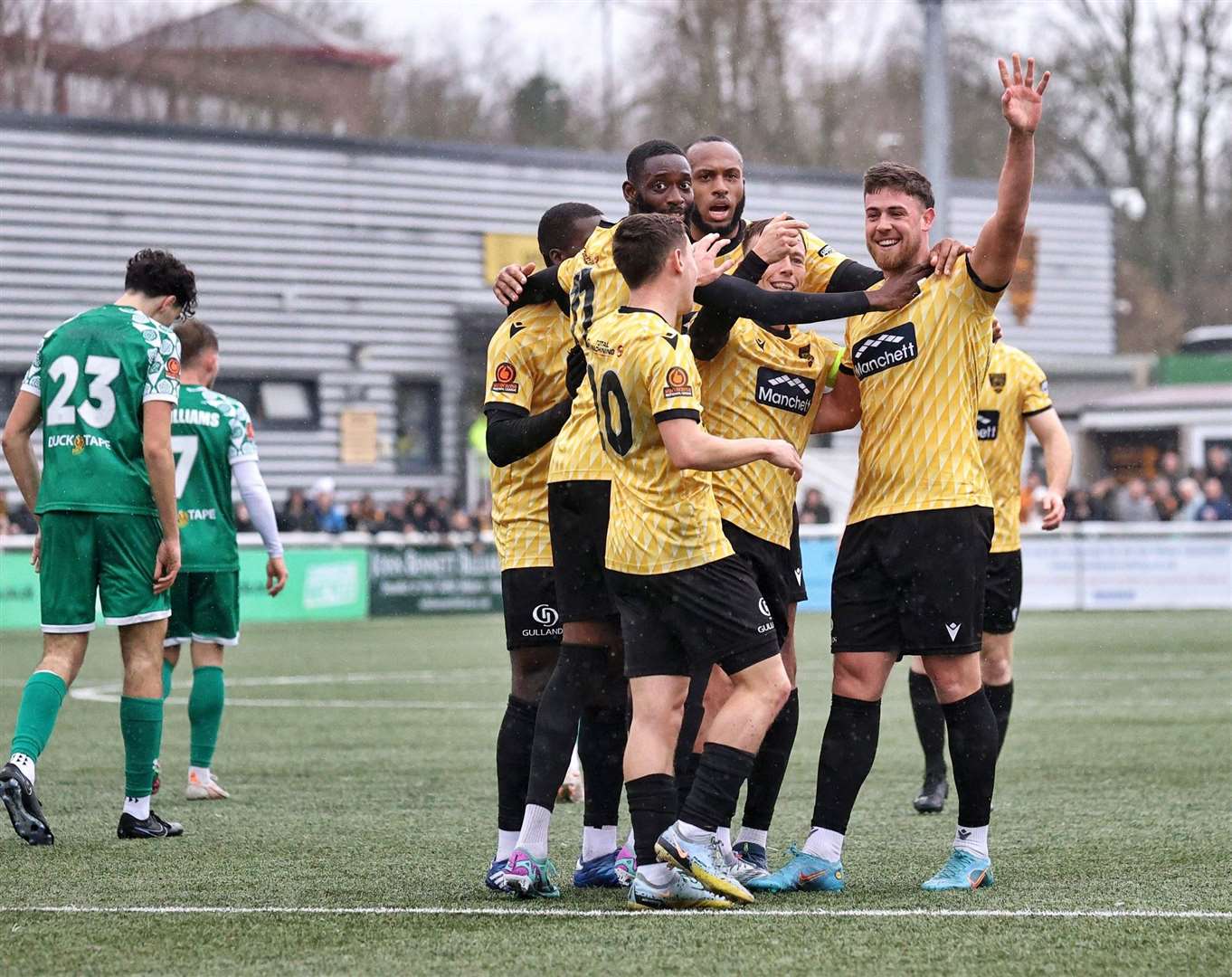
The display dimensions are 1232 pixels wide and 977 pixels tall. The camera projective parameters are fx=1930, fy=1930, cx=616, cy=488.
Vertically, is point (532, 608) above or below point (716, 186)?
below

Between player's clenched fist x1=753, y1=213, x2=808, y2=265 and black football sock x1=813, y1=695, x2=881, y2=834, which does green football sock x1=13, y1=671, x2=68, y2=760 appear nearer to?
black football sock x1=813, y1=695, x2=881, y2=834

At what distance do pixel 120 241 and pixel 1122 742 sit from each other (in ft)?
76.7

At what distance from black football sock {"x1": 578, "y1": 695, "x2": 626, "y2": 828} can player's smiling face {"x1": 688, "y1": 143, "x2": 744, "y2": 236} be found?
1560 millimetres

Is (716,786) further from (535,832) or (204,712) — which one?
(204,712)

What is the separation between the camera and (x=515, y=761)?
A: 611 centimetres

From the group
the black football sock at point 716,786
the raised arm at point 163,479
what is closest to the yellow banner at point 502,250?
the raised arm at point 163,479

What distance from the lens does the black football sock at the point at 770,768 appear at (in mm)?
6168

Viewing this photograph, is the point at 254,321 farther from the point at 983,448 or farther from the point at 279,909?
the point at 279,909

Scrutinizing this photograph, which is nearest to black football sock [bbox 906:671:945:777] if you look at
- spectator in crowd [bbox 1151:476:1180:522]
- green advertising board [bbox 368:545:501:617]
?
green advertising board [bbox 368:545:501:617]

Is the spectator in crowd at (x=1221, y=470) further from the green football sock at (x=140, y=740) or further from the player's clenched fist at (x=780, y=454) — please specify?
the player's clenched fist at (x=780, y=454)

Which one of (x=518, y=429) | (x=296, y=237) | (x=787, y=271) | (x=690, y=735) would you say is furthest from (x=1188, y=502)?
(x=518, y=429)

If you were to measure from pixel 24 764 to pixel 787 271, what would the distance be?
3266 mm

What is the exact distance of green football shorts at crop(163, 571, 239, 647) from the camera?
8711 mm

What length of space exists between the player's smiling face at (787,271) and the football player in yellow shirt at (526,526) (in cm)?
64
